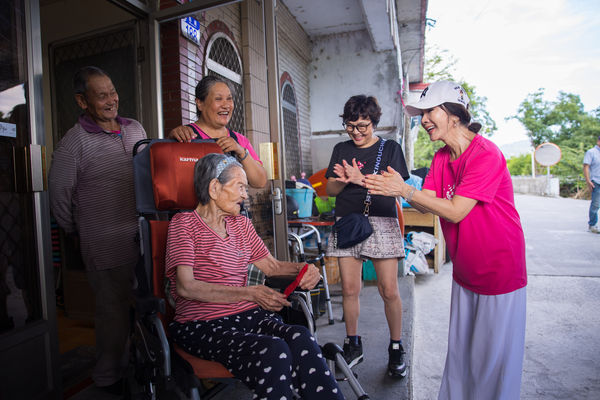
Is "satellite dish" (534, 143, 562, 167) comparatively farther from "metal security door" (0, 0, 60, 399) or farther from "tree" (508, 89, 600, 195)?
"metal security door" (0, 0, 60, 399)

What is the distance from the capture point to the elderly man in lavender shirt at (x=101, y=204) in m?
2.21

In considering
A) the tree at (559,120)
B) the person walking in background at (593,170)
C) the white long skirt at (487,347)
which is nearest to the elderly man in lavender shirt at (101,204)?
the white long skirt at (487,347)

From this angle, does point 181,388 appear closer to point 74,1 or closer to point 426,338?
point 426,338

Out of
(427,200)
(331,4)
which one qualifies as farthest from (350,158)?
(331,4)

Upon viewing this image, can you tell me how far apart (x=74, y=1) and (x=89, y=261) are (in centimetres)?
300

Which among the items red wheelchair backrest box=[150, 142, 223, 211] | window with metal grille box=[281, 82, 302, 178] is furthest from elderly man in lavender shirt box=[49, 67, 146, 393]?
window with metal grille box=[281, 82, 302, 178]

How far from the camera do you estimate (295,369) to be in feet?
5.02

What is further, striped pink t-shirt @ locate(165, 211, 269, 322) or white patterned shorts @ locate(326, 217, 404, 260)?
white patterned shorts @ locate(326, 217, 404, 260)

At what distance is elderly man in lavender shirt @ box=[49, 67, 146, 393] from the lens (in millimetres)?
2215

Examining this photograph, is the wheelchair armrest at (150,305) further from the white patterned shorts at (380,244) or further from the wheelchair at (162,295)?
the white patterned shorts at (380,244)

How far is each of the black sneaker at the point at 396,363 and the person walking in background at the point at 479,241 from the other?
603mm

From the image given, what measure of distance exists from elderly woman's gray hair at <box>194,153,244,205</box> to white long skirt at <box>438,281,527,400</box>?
4.10 ft

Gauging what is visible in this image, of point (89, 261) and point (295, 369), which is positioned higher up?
point (89, 261)

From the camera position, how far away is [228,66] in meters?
4.38
